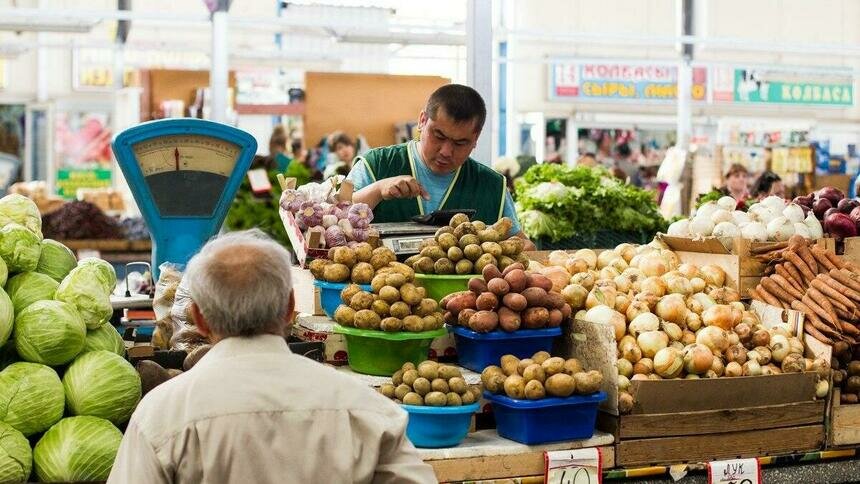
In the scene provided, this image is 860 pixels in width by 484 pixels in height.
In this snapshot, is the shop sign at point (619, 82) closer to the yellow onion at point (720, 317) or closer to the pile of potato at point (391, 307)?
the yellow onion at point (720, 317)

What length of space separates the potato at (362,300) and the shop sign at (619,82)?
562 inches

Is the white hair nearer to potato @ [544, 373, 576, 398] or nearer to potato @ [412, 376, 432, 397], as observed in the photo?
potato @ [412, 376, 432, 397]

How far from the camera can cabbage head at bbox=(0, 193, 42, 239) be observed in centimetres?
317

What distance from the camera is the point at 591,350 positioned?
3.36 m

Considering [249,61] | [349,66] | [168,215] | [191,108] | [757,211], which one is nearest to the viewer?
[168,215]

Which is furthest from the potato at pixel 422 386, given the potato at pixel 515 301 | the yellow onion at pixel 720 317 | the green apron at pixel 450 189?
the green apron at pixel 450 189

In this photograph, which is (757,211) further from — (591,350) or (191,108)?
(191,108)

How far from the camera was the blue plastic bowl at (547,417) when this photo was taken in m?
3.09

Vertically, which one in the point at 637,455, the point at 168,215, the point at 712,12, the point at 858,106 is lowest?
the point at 637,455

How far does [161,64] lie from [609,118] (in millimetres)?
7393

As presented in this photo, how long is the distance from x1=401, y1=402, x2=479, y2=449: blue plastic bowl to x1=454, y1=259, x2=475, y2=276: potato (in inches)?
21.3

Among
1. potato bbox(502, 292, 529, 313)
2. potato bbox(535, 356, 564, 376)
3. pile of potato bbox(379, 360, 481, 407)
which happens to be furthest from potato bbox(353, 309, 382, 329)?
potato bbox(535, 356, 564, 376)

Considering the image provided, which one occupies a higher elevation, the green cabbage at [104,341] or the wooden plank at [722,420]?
the green cabbage at [104,341]

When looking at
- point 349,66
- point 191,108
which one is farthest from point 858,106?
point 191,108
